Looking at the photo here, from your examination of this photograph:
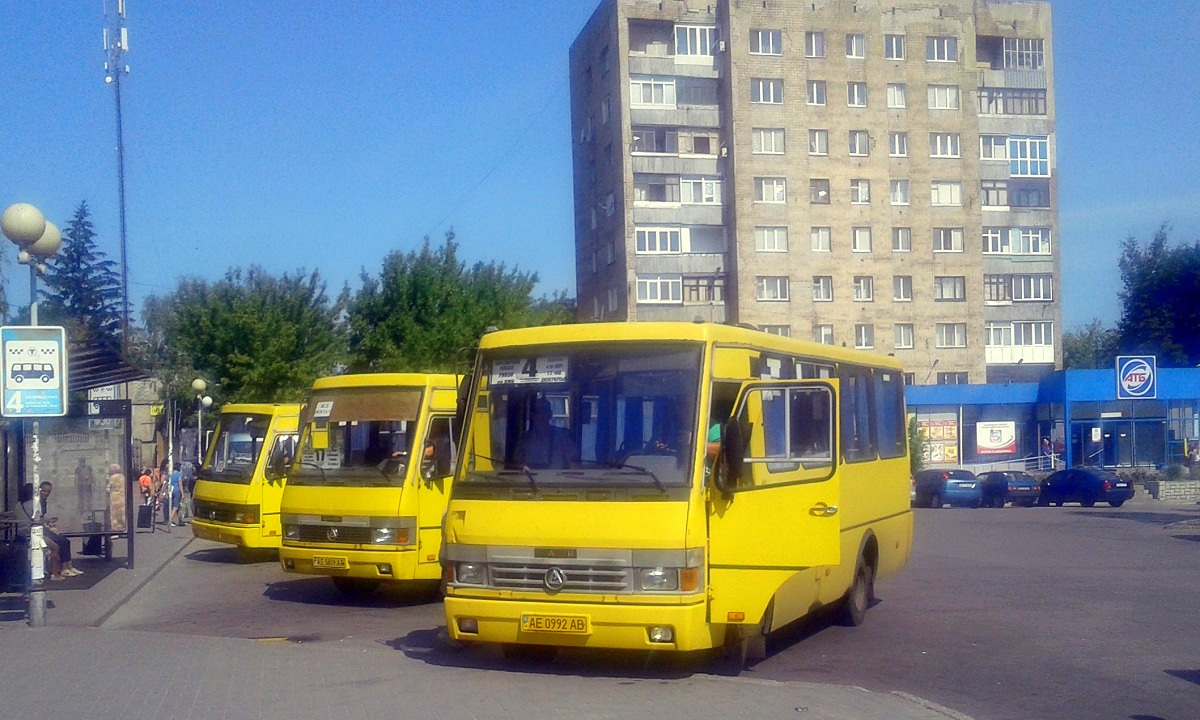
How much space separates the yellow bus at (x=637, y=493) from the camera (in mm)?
9219

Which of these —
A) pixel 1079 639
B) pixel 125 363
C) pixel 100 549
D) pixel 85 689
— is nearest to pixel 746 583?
pixel 1079 639

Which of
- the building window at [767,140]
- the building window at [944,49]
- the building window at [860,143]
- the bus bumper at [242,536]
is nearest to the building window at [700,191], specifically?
the building window at [767,140]

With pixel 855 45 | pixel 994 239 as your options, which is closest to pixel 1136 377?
pixel 994 239

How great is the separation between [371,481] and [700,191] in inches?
1967

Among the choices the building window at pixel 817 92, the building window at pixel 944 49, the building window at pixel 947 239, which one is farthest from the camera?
the building window at pixel 947 239

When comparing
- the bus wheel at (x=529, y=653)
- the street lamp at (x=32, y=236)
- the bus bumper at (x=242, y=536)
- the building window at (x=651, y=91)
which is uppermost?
the building window at (x=651, y=91)

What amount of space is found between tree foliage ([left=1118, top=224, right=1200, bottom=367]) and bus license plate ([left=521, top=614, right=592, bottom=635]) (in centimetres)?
7374

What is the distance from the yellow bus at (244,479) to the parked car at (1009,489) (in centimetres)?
3022

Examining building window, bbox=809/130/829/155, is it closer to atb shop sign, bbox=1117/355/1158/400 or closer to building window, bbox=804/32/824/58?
building window, bbox=804/32/824/58

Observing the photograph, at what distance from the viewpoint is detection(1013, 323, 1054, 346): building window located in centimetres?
6812

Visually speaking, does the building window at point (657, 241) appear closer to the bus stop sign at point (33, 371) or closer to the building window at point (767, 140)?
the building window at point (767, 140)

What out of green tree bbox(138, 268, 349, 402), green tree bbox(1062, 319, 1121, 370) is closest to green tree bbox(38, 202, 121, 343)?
green tree bbox(138, 268, 349, 402)

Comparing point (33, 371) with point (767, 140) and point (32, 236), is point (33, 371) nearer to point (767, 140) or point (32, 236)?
point (32, 236)

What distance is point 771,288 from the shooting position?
63281 mm
